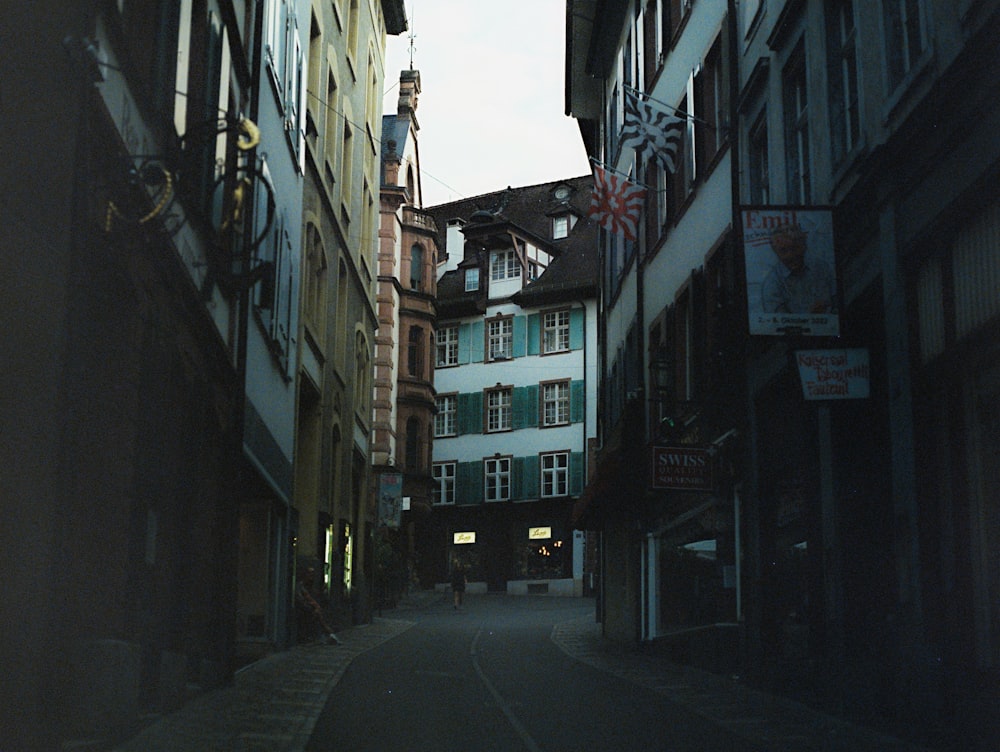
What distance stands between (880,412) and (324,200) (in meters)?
17.5

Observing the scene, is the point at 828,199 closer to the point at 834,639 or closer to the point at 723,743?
the point at 834,639

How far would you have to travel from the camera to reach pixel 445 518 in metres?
63.8

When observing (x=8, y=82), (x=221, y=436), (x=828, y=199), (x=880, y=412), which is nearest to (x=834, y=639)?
(x=880, y=412)

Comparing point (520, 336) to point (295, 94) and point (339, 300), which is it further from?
point (295, 94)

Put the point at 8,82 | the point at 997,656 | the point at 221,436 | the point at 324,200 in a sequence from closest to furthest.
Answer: the point at 8,82, the point at 997,656, the point at 221,436, the point at 324,200

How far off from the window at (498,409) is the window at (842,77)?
1917 inches

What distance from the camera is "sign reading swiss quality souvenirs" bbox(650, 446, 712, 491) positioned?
19.3 meters

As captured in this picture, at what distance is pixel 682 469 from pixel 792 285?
630cm

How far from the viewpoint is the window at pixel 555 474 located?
60625mm

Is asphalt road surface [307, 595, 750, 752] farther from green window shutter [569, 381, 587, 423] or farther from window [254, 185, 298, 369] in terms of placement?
green window shutter [569, 381, 587, 423]

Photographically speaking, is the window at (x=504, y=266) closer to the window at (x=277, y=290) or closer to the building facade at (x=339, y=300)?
the building facade at (x=339, y=300)

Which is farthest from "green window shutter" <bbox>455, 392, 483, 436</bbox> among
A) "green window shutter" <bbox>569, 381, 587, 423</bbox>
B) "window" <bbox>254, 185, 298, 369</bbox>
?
"window" <bbox>254, 185, 298, 369</bbox>

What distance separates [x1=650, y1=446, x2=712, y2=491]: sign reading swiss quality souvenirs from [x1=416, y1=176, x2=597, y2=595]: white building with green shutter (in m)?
39.3

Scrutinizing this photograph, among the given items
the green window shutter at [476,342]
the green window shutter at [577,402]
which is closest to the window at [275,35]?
the green window shutter at [577,402]
